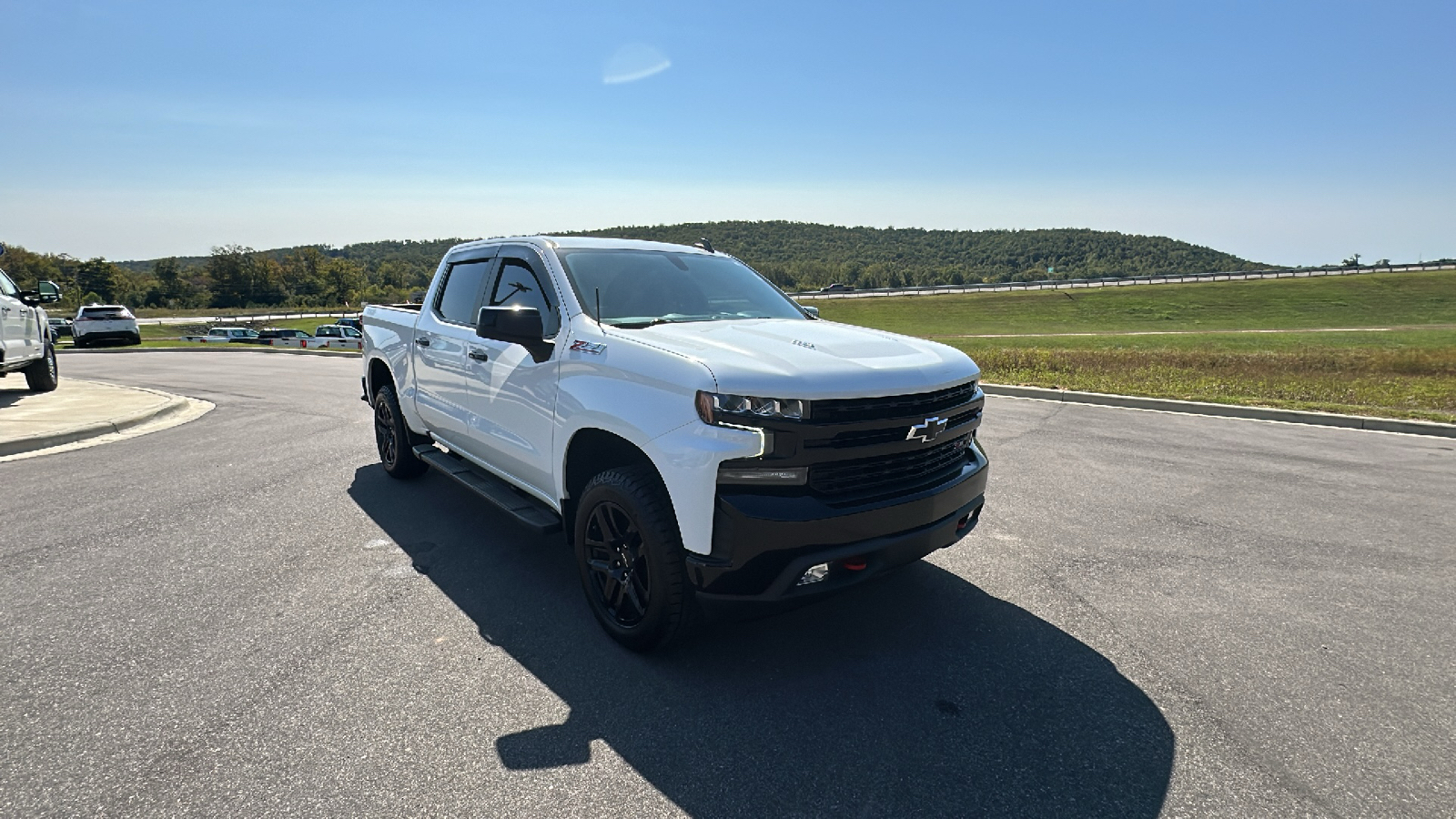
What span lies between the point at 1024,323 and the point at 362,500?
5430 cm

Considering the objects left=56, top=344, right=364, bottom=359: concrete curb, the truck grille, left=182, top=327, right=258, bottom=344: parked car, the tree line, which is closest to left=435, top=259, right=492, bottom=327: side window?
the truck grille

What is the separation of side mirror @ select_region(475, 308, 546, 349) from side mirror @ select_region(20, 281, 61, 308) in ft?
33.4

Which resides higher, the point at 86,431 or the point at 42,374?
the point at 42,374

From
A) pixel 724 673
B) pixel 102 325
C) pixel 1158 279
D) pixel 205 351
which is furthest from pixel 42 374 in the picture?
pixel 1158 279

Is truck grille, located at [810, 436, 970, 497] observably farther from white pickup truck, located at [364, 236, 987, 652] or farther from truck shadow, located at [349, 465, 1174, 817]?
truck shadow, located at [349, 465, 1174, 817]

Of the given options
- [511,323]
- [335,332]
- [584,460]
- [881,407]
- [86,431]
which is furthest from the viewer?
[335,332]

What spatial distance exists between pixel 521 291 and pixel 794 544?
2.48 meters

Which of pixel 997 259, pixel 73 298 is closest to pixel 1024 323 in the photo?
pixel 997 259

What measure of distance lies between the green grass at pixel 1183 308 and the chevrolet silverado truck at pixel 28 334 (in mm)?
41825

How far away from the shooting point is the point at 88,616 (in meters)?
3.72

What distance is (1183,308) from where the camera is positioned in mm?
59125

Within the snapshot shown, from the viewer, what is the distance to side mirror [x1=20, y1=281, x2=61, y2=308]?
399 inches

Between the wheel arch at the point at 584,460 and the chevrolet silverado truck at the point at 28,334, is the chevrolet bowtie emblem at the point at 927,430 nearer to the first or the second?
the wheel arch at the point at 584,460

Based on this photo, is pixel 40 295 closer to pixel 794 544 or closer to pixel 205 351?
pixel 794 544
